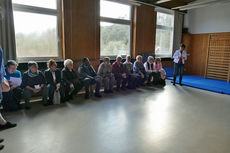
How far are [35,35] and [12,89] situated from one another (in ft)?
5.54

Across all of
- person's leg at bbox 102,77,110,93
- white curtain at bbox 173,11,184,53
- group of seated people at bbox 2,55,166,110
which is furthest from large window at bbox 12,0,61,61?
white curtain at bbox 173,11,184,53

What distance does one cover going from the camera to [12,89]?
11.4 feet

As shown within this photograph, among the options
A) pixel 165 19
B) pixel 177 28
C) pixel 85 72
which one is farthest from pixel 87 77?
pixel 177 28

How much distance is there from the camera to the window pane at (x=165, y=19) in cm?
724

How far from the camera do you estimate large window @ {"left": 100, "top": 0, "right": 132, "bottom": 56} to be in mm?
5660

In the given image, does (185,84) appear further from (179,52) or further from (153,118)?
(153,118)

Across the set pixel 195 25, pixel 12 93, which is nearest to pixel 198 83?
pixel 195 25

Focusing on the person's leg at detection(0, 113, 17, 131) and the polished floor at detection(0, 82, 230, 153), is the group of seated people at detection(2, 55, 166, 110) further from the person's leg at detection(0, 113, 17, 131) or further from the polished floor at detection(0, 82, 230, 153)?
the person's leg at detection(0, 113, 17, 131)

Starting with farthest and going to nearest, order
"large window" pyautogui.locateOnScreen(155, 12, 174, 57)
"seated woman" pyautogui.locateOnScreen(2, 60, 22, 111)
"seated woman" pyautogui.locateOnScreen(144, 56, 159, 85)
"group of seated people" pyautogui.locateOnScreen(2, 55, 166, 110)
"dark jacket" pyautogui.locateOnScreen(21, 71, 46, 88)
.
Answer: "large window" pyautogui.locateOnScreen(155, 12, 174, 57)
"seated woman" pyautogui.locateOnScreen(144, 56, 159, 85)
"dark jacket" pyautogui.locateOnScreen(21, 71, 46, 88)
"group of seated people" pyautogui.locateOnScreen(2, 55, 166, 110)
"seated woman" pyautogui.locateOnScreen(2, 60, 22, 111)

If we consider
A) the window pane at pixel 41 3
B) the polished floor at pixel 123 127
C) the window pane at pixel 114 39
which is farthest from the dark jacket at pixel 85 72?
the window pane at pixel 41 3

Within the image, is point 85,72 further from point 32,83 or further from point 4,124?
point 4,124

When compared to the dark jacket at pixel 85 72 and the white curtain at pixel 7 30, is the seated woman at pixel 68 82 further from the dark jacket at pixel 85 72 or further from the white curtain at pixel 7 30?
the white curtain at pixel 7 30

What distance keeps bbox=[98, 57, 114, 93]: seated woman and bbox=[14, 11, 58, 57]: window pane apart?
4.61 ft

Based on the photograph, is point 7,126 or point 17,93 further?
point 17,93
